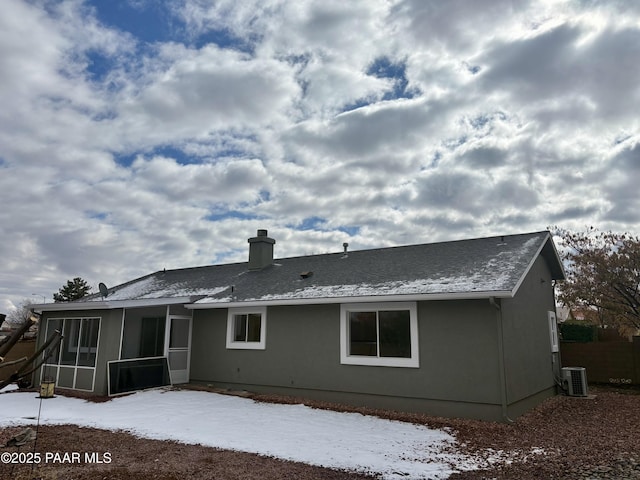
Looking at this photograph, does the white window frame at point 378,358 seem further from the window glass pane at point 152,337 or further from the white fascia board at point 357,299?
the window glass pane at point 152,337

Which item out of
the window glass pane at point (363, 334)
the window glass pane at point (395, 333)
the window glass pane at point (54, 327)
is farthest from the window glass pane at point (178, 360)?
the window glass pane at point (395, 333)

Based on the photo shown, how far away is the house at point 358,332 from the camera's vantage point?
9.09 metres

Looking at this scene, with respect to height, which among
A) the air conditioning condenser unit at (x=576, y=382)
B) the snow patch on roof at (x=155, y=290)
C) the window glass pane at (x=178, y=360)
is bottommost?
the air conditioning condenser unit at (x=576, y=382)

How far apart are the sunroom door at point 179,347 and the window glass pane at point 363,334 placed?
5.84 meters

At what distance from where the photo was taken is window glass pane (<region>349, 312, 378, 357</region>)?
33.6 feet

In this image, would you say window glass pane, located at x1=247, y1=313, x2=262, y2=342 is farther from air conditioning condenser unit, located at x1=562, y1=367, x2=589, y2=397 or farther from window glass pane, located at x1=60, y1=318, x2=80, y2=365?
air conditioning condenser unit, located at x1=562, y1=367, x2=589, y2=397

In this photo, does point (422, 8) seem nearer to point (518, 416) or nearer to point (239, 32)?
point (239, 32)

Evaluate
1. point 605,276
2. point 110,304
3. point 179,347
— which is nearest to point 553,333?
point 605,276

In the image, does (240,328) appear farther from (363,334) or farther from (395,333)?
(395,333)

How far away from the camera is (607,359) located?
13.9 metres

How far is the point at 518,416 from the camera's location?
912cm

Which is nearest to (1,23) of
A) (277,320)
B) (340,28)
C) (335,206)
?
(340,28)

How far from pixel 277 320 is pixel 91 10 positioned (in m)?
8.27

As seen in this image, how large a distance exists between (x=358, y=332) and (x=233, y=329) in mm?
4225
